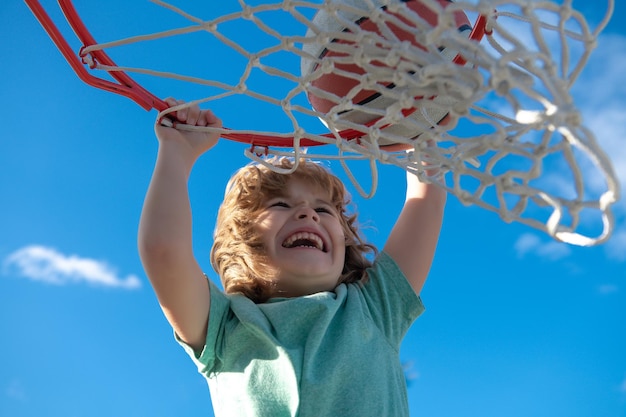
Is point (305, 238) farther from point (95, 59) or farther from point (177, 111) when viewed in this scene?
point (95, 59)

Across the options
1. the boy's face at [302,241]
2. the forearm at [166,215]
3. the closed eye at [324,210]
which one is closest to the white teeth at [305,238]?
the boy's face at [302,241]

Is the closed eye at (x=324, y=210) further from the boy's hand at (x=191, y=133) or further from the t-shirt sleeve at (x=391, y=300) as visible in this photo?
the boy's hand at (x=191, y=133)

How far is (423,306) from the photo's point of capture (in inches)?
86.4

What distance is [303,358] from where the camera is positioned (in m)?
1.88

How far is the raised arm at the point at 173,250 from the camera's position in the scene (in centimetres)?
180

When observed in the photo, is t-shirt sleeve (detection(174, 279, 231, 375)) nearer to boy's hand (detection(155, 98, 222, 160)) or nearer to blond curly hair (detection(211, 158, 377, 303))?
blond curly hair (detection(211, 158, 377, 303))

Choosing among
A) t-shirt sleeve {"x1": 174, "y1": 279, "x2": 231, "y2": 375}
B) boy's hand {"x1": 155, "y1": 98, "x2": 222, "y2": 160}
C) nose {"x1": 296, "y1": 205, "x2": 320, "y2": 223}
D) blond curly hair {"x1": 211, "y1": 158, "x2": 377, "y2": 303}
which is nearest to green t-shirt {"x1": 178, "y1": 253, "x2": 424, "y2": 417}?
t-shirt sleeve {"x1": 174, "y1": 279, "x2": 231, "y2": 375}

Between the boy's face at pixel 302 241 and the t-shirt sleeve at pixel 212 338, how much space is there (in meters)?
0.21

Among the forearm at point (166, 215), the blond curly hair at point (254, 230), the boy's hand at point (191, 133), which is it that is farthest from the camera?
the blond curly hair at point (254, 230)

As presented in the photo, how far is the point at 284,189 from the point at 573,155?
1056 mm

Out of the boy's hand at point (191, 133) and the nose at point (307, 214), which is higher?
the boy's hand at point (191, 133)

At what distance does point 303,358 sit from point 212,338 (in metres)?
0.23

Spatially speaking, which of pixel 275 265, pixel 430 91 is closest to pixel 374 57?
pixel 430 91

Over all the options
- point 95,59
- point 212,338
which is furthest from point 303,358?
point 95,59
